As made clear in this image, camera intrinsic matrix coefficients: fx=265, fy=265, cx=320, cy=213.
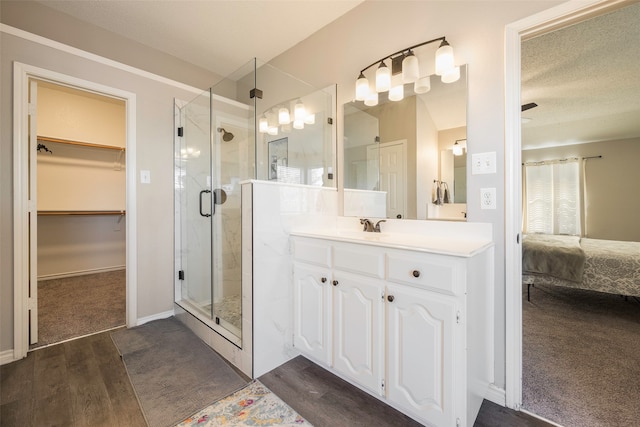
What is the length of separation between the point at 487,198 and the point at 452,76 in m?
0.77

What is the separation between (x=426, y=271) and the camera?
119 centimetres

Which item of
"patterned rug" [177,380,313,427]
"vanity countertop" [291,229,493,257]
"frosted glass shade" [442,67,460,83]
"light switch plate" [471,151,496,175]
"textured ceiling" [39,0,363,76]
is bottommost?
"patterned rug" [177,380,313,427]

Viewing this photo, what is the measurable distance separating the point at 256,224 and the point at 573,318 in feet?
10.2

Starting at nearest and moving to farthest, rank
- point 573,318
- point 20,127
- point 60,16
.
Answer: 1. point 20,127
2. point 60,16
3. point 573,318

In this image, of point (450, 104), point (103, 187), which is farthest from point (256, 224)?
point (103, 187)

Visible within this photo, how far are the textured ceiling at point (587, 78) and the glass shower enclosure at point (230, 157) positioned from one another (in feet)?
6.46

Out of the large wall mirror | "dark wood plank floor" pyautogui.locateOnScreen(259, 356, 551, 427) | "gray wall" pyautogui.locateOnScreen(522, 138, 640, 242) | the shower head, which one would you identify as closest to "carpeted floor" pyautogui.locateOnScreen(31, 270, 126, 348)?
"dark wood plank floor" pyautogui.locateOnScreen(259, 356, 551, 427)

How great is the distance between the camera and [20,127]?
6.13 feet

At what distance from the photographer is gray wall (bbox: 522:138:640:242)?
4.63 meters

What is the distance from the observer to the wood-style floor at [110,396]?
134 centimetres

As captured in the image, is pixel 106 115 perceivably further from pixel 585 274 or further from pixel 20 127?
pixel 585 274

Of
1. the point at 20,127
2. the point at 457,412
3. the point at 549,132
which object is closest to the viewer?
the point at 457,412

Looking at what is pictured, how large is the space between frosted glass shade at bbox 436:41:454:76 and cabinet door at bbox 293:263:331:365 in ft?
4.58

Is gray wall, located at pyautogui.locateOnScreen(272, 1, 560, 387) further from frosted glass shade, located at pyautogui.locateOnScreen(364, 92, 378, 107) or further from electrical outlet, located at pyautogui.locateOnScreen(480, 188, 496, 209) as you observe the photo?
frosted glass shade, located at pyautogui.locateOnScreen(364, 92, 378, 107)
